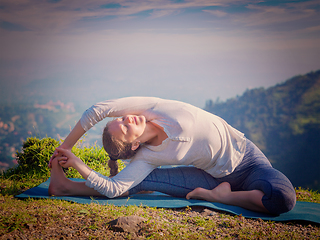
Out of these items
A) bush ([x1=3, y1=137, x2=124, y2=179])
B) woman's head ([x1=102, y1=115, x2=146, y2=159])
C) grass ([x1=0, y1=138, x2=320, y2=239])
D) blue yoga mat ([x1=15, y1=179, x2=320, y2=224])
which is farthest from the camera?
bush ([x1=3, y1=137, x2=124, y2=179])

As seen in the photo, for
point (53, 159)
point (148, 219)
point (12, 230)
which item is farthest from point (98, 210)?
point (53, 159)

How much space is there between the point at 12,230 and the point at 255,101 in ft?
48.8

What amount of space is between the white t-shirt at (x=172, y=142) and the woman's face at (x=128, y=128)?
0.35 feet

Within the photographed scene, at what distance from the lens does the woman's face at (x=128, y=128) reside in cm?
252

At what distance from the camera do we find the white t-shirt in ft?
8.21

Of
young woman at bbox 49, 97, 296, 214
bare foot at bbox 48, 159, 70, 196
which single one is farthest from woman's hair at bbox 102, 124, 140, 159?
bare foot at bbox 48, 159, 70, 196

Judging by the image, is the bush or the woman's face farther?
the bush

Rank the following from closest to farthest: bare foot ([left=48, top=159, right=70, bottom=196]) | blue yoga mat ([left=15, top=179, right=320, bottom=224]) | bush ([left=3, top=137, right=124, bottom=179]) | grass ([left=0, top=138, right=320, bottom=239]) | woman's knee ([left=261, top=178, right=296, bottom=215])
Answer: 1. grass ([left=0, top=138, right=320, bottom=239])
2. woman's knee ([left=261, top=178, right=296, bottom=215])
3. blue yoga mat ([left=15, top=179, right=320, bottom=224])
4. bare foot ([left=48, top=159, right=70, bottom=196])
5. bush ([left=3, top=137, right=124, bottom=179])

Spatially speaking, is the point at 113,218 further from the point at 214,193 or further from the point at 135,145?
the point at 214,193

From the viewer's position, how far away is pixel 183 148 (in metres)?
2.53

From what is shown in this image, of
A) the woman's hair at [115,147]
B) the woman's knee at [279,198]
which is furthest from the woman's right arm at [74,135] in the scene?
the woman's knee at [279,198]

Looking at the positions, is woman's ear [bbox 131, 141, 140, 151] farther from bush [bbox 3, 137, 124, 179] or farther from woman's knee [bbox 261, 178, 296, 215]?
bush [bbox 3, 137, 124, 179]

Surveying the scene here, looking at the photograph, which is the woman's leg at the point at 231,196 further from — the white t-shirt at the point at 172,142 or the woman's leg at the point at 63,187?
the woman's leg at the point at 63,187

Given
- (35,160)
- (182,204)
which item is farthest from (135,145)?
(35,160)
